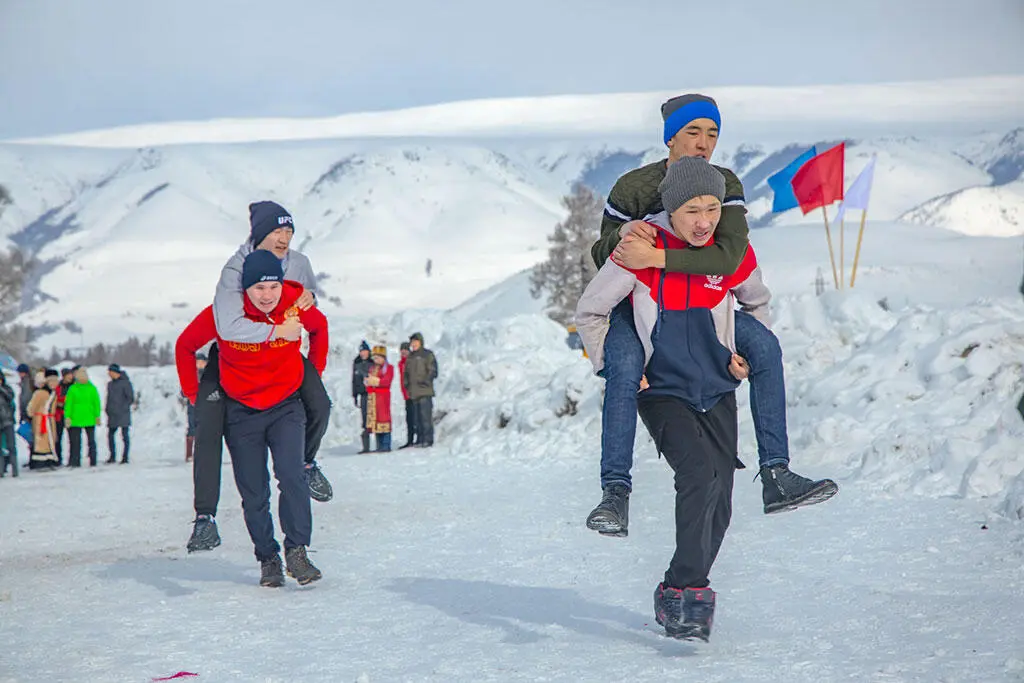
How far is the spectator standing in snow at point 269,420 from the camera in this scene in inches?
266

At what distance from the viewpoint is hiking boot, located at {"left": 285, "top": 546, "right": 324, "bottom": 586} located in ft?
22.7

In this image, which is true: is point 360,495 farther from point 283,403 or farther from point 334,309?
point 334,309

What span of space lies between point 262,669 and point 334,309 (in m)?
179

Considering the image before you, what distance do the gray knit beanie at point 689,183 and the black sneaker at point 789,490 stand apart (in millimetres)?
1132

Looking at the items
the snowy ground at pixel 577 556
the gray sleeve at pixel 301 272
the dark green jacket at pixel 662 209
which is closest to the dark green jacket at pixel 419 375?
the snowy ground at pixel 577 556

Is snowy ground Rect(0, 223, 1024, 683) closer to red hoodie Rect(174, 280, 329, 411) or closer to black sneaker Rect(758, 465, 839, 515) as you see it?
black sneaker Rect(758, 465, 839, 515)

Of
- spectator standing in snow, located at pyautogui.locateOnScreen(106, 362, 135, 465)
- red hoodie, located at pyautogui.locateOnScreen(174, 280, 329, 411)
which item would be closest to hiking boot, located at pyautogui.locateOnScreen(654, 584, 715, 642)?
red hoodie, located at pyautogui.locateOnScreen(174, 280, 329, 411)

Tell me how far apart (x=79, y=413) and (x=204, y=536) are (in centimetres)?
1362

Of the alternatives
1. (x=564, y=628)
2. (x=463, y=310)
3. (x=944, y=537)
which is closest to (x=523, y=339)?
(x=944, y=537)

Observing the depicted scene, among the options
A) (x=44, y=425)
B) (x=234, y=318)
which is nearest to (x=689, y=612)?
(x=234, y=318)

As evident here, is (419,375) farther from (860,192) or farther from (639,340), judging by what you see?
(639,340)

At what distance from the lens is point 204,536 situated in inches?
281

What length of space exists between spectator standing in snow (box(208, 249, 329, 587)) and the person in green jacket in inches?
530

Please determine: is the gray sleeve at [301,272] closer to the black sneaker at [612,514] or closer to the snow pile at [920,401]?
the black sneaker at [612,514]
